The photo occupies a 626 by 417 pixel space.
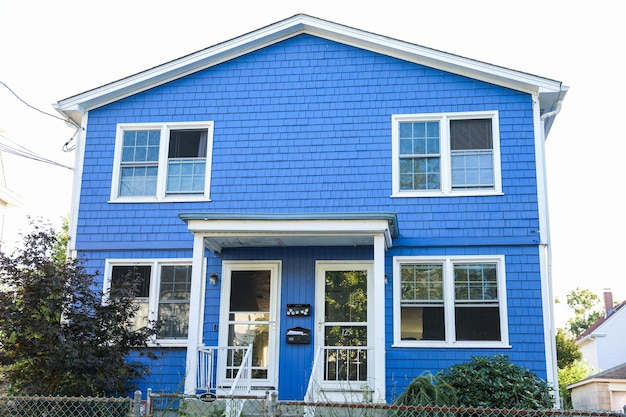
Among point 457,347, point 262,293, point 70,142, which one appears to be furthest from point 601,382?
point 70,142

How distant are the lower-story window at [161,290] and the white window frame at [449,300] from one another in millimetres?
3458

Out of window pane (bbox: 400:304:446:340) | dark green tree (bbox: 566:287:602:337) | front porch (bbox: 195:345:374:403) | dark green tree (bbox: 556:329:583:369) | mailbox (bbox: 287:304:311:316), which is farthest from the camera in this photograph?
dark green tree (bbox: 566:287:602:337)

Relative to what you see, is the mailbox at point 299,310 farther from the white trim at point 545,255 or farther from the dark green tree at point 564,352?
the dark green tree at point 564,352

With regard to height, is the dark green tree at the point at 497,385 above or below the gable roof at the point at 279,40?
below

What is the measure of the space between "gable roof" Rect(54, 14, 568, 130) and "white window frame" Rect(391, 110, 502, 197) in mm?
722

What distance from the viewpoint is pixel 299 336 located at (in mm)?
11820

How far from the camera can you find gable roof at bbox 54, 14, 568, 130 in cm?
1238

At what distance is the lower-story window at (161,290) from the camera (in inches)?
Result: 480

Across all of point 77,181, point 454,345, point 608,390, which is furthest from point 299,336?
point 608,390

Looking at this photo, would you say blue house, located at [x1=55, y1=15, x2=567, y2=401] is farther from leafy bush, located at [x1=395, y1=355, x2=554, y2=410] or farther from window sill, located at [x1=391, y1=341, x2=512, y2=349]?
leafy bush, located at [x1=395, y1=355, x2=554, y2=410]

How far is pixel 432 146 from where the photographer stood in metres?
12.4

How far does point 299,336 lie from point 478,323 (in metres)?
2.85

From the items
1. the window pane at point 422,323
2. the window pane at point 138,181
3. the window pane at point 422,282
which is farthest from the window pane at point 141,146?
the window pane at point 422,323

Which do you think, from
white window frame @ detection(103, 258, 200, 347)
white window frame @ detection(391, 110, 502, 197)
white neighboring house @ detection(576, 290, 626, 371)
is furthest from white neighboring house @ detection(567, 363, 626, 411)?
white window frame @ detection(103, 258, 200, 347)
